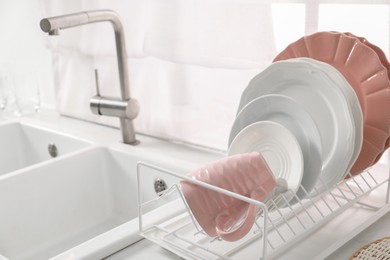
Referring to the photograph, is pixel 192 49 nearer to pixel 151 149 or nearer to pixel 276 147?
pixel 151 149

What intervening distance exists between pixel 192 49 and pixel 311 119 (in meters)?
0.51

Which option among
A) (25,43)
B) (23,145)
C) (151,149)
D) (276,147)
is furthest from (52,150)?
(276,147)

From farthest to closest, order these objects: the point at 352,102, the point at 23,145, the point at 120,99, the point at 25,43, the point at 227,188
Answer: the point at 25,43 < the point at 23,145 < the point at 120,99 < the point at 352,102 < the point at 227,188

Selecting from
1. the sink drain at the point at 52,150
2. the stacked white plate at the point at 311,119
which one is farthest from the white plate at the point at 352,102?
the sink drain at the point at 52,150

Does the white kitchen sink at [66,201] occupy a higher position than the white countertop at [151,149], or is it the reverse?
the white countertop at [151,149]

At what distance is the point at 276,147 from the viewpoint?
91cm

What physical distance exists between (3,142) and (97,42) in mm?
492

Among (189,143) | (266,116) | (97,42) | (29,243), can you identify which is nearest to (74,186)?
(29,243)

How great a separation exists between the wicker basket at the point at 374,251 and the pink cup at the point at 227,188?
189 mm

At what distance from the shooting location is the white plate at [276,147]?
86cm

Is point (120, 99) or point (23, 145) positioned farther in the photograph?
point (23, 145)

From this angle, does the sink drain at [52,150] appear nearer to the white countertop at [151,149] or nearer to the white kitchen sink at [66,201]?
the white countertop at [151,149]

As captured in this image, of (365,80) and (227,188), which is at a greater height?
(365,80)

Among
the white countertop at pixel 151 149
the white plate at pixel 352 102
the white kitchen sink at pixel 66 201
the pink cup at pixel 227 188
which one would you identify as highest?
the white plate at pixel 352 102
